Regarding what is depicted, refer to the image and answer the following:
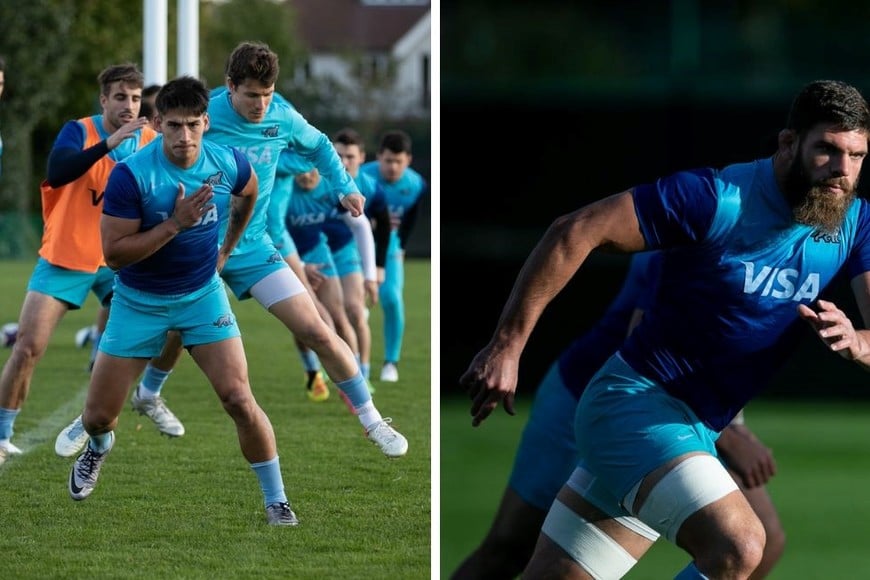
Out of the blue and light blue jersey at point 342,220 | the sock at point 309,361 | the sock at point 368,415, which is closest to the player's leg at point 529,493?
the sock at point 368,415

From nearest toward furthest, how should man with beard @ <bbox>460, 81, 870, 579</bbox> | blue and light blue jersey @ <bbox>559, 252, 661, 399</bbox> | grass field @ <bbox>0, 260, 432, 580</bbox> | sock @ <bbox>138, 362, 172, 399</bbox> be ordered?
man with beard @ <bbox>460, 81, 870, 579</bbox> → grass field @ <bbox>0, 260, 432, 580</bbox> → blue and light blue jersey @ <bbox>559, 252, 661, 399</bbox> → sock @ <bbox>138, 362, 172, 399</bbox>

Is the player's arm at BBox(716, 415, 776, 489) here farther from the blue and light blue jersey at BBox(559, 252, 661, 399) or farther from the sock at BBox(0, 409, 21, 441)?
the sock at BBox(0, 409, 21, 441)

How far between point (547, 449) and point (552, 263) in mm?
1557

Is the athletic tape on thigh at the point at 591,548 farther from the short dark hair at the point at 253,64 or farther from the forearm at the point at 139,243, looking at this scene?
the short dark hair at the point at 253,64

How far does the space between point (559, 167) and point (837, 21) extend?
2.93 metres

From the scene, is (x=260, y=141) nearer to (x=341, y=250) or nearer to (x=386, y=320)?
(x=341, y=250)

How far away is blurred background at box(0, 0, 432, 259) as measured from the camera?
29.4 metres

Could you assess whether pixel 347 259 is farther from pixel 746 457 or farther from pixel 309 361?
pixel 746 457

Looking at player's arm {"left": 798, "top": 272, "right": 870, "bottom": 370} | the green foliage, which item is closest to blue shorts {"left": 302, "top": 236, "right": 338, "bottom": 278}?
player's arm {"left": 798, "top": 272, "right": 870, "bottom": 370}

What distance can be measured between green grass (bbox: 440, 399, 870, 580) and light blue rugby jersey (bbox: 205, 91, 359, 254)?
263 cm

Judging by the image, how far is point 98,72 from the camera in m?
32.2

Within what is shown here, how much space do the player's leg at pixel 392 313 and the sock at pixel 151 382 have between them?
3.68m

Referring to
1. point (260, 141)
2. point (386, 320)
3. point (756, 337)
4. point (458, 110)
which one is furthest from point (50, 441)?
point (458, 110)

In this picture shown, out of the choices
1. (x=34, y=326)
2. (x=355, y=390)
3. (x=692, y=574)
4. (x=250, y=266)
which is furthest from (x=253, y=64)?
(x=692, y=574)
